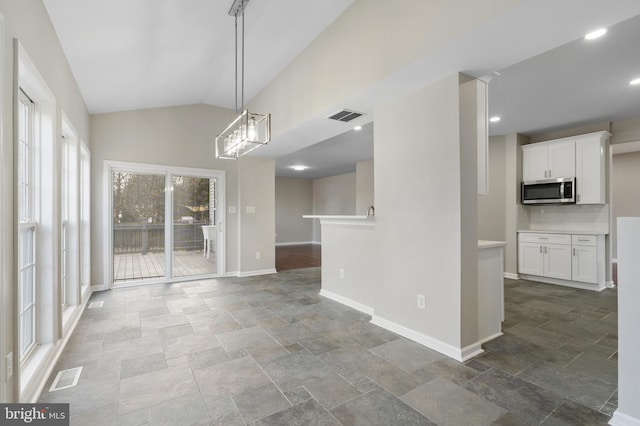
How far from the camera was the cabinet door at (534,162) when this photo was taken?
5395 millimetres

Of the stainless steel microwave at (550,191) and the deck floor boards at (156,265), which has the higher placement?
the stainless steel microwave at (550,191)

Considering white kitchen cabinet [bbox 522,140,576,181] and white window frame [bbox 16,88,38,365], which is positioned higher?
white kitchen cabinet [bbox 522,140,576,181]

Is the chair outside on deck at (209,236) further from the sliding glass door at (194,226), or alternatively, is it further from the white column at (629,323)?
the white column at (629,323)

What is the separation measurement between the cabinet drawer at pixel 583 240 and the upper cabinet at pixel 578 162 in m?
0.58

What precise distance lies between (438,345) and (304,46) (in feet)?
11.7

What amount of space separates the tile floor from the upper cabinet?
6.55ft

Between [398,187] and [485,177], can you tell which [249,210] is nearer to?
[398,187]

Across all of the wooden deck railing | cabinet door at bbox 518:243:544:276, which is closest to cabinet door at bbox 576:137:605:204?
cabinet door at bbox 518:243:544:276

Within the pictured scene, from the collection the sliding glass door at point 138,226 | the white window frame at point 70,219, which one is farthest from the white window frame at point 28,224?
the sliding glass door at point 138,226

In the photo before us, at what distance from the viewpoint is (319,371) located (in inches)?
89.5

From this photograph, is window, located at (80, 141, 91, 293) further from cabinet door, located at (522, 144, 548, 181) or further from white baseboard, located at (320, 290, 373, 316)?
cabinet door, located at (522, 144, 548, 181)

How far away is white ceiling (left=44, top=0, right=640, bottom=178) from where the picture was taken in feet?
6.53

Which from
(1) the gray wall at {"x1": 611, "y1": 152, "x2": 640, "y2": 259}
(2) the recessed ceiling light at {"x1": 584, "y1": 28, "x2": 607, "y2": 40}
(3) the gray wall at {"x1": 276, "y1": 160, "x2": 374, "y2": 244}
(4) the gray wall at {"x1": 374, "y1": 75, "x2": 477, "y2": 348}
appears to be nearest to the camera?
(2) the recessed ceiling light at {"x1": 584, "y1": 28, "x2": 607, "y2": 40}

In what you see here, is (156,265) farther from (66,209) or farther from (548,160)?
(548,160)
